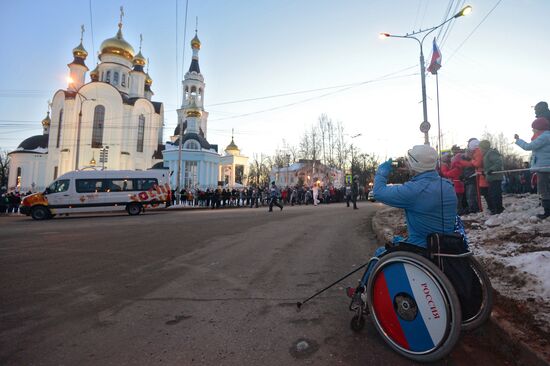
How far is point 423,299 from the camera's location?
2.36 m

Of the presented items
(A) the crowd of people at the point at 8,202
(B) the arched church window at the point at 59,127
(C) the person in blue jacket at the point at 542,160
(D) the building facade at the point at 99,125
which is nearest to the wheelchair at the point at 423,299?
(C) the person in blue jacket at the point at 542,160

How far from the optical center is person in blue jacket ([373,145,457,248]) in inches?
105

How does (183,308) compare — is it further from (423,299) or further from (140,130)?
(140,130)

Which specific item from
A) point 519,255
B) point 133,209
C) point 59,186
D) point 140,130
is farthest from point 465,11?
point 140,130

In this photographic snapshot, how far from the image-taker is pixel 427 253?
2.55 metres

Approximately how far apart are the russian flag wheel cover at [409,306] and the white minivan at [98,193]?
64.5 feet

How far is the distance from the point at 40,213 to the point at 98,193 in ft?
10.1

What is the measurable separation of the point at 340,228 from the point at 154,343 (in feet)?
27.2

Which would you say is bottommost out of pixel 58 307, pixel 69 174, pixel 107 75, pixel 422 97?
pixel 58 307

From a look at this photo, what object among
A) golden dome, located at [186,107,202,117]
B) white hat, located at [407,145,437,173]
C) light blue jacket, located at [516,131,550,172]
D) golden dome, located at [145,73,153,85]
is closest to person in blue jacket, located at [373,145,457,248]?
white hat, located at [407,145,437,173]

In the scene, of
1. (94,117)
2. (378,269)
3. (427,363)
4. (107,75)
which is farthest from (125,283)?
(107,75)

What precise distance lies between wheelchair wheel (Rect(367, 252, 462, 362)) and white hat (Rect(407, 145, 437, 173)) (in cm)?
84

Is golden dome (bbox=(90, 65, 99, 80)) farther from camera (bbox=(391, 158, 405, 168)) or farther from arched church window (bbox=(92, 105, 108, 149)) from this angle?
camera (bbox=(391, 158, 405, 168))

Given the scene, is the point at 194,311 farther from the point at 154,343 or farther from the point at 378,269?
the point at 378,269
